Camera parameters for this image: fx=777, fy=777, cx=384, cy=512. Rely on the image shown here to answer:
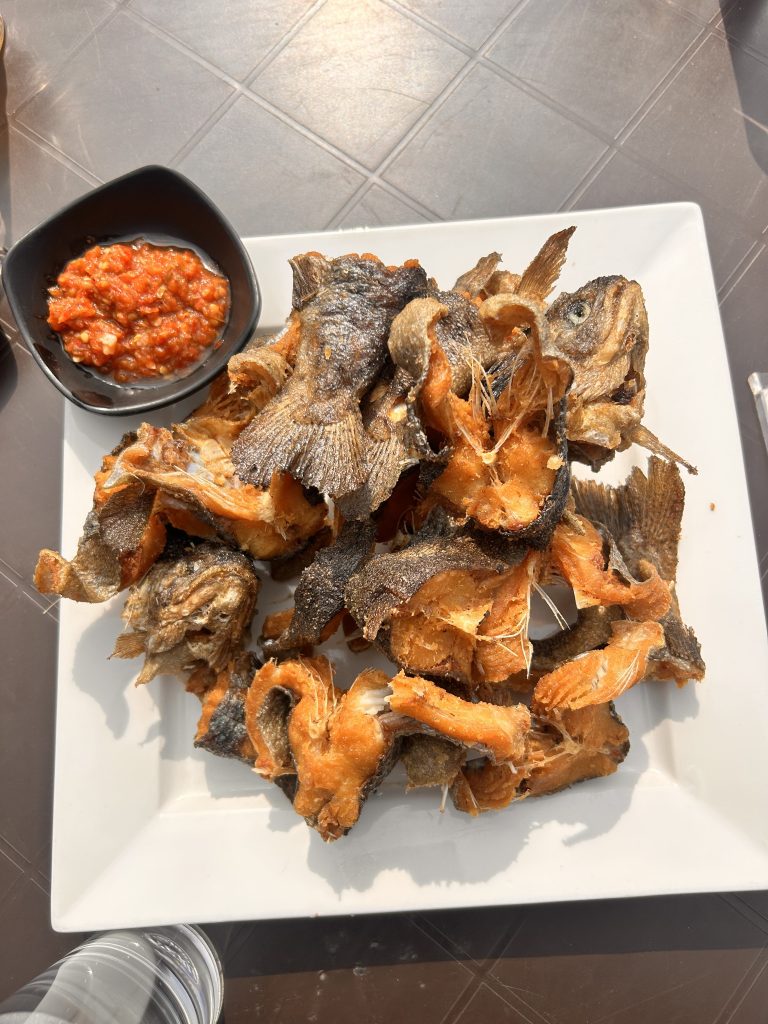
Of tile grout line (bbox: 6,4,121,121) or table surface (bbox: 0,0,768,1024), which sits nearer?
table surface (bbox: 0,0,768,1024)

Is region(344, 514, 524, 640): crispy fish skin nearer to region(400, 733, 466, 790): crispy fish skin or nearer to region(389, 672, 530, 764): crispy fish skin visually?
region(389, 672, 530, 764): crispy fish skin

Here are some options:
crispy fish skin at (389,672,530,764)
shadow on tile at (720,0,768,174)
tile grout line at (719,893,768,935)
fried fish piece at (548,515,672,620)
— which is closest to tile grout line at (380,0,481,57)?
shadow on tile at (720,0,768,174)

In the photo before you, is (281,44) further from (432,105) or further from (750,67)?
(750,67)

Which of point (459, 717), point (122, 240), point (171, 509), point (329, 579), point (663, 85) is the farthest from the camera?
point (663, 85)

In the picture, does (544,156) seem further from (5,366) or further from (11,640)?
(11,640)

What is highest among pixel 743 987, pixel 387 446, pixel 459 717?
pixel 387 446

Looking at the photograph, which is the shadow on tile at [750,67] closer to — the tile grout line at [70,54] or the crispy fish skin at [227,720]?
the tile grout line at [70,54]

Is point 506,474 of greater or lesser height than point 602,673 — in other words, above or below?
above

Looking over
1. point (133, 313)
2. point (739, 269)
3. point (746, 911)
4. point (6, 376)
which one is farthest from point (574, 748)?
point (6, 376)

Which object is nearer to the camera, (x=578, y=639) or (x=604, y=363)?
(x=604, y=363)
